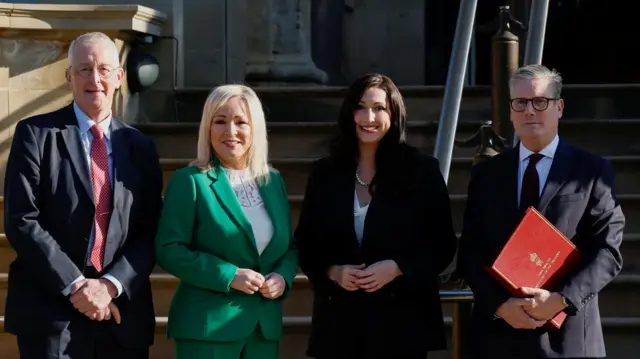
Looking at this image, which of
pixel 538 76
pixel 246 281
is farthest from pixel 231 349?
pixel 538 76

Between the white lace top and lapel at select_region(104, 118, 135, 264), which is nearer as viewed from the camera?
lapel at select_region(104, 118, 135, 264)

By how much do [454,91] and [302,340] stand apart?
1620 millimetres

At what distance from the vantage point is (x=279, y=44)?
30.2 feet

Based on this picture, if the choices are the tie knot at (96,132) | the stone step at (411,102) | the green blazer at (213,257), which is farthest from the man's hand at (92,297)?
the stone step at (411,102)

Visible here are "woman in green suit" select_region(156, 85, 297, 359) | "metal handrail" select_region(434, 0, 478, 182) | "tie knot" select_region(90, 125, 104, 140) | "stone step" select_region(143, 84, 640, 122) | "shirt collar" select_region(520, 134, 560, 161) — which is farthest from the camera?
"stone step" select_region(143, 84, 640, 122)

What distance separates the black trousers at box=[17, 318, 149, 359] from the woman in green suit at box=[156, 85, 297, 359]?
0.25m

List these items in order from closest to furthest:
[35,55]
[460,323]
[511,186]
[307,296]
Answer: [511,186] < [460,323] < [307,296] < [35,55]

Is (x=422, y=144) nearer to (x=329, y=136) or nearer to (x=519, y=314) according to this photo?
(x=329, y=136)

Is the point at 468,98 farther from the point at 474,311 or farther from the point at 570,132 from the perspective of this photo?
the point at 474,311

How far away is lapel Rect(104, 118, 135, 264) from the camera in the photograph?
14.7ft

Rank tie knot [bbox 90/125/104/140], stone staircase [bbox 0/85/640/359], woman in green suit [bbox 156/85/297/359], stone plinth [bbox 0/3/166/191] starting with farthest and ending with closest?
stone plinth [bbox 0/3/166/191], stone staircase [bbox 0/85/640/359], tie knot [bbox 90/125/104/140], woman in green suit [bbox 156/85/297/359]

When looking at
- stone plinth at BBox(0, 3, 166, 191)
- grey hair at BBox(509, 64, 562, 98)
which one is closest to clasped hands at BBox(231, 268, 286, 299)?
grey hair at BBox(509, 64, 562, 98)

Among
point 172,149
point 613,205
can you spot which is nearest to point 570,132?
point 172,149

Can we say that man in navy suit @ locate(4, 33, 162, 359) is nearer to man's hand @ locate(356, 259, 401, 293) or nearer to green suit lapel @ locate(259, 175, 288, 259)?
green suit lapel @ locate(259, 175, 288, 259)
